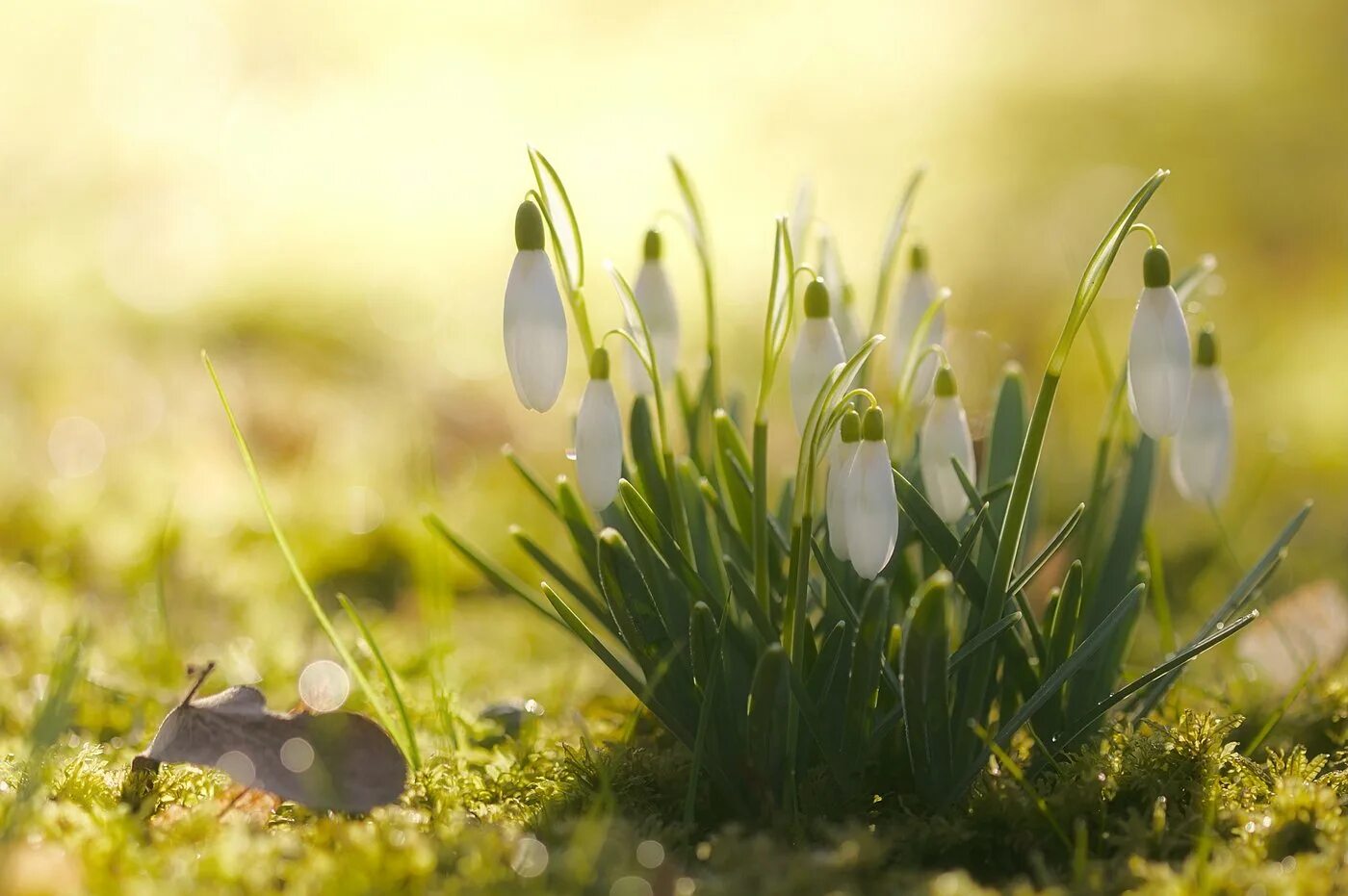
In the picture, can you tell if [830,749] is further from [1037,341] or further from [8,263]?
[8,263]

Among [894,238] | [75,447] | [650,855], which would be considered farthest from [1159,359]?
[75,447]

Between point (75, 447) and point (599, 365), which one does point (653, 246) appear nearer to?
point (599, 365)

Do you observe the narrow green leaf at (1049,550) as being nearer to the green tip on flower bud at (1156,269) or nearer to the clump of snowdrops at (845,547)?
the clump of snowdrops at (845,547)

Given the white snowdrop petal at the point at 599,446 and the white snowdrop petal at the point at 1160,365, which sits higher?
the white snowdrop petal at the point at 1160,365

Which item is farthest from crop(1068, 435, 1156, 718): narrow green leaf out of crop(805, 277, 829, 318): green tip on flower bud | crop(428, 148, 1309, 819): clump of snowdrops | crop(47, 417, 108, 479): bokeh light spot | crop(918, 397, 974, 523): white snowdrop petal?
crop(47, 417, 108, 479): bokeh light spot

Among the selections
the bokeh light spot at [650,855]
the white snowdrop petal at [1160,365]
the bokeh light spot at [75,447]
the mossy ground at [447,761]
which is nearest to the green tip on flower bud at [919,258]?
the white snowdrop petal at [1160,365]
